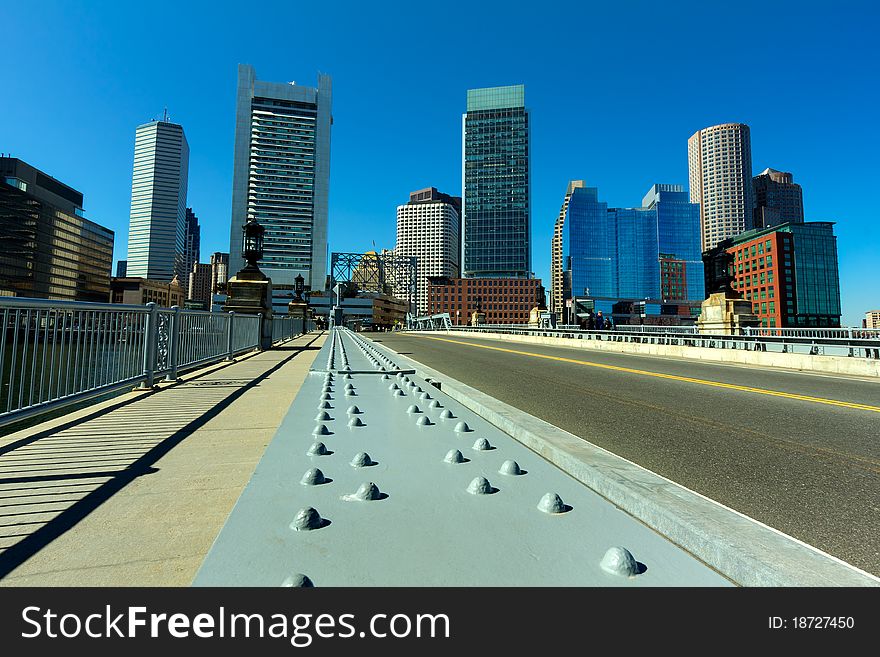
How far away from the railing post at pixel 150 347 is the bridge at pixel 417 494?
1232mm

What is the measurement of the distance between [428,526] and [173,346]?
741 cm

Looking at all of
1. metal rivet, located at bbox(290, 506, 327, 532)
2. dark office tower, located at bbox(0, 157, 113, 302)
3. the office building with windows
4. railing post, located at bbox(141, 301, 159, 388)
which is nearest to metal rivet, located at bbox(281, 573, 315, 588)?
metal rivet, located at bbox(290, 506, 327, 532)

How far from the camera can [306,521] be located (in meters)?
1.59

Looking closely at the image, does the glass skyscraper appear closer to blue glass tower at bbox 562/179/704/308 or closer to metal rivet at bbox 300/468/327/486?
blue glass tower at bbox 562/179/704/308

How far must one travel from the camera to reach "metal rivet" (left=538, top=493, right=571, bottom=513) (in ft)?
5.77

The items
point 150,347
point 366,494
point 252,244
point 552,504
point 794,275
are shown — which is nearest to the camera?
point 552,504

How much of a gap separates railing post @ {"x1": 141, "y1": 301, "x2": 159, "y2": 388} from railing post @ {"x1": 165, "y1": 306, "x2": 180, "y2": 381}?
0.54 meters

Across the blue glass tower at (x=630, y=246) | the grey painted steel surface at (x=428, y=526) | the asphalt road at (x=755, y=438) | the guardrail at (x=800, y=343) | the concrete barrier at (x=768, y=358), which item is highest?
the blue glass tower at (x=630, y=246)

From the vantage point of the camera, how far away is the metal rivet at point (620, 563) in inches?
50.8

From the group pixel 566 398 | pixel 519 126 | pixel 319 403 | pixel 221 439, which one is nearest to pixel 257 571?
pixel 221 439

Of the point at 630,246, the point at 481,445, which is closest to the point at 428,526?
the point at 481,445

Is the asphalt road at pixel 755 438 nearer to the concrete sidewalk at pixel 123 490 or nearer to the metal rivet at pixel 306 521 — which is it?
the metal rivet at pixel 306 521

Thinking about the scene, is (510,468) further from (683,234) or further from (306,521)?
(683,234)

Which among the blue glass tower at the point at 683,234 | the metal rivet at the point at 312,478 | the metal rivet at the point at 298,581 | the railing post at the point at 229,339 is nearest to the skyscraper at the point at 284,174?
the blue glass tower at the point at 683,234
